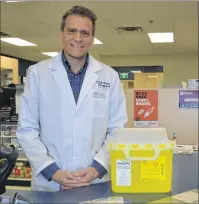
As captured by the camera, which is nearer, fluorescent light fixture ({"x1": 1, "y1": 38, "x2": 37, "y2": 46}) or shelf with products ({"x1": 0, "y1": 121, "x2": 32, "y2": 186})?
shelf with products ({"x1": 0, "y1": 121, "x2": 32, "y2": 186})

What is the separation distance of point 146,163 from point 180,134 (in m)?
1.58

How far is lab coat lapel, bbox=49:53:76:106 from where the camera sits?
4.84 ft

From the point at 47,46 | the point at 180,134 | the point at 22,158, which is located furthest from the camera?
the point at 47,46

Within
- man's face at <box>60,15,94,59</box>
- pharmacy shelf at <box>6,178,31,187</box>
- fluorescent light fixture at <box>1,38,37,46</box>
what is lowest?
pharmacy shelf at <box>6,178,31,187</box>

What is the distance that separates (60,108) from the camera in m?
1.46

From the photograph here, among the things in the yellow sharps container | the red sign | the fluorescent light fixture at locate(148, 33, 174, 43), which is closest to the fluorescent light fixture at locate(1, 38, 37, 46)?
the fluorescent light fixture at locate(148, 33, 174, 43)

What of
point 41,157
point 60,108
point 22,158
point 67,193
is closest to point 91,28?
point 60,108

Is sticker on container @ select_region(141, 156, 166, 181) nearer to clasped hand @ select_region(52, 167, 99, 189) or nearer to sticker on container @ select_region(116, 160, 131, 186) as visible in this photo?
sticker on container @ select_region(116, 160, 131, 186)

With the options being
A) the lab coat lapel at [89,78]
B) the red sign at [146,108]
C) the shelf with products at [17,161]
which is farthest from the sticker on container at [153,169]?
the shelf with products at [17,161]

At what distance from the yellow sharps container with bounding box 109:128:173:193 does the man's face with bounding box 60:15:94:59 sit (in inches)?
18.1

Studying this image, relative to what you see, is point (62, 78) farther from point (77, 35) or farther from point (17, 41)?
point (17, 41)

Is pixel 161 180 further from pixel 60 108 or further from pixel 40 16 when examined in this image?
pixel 40 16

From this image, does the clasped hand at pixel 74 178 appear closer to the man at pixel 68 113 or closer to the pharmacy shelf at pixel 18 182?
the man at pixel 68 113

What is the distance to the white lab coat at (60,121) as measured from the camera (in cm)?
146
